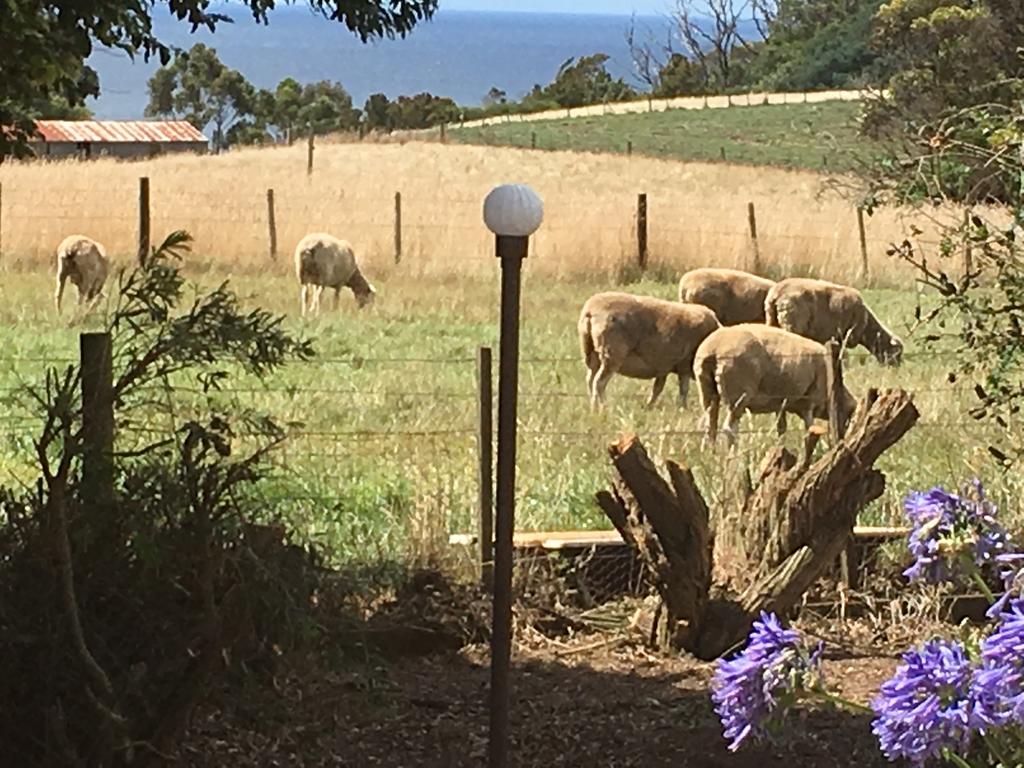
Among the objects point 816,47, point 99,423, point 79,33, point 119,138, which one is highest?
point 816,47

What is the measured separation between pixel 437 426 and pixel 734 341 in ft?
6.13

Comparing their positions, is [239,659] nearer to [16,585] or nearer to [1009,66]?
[16,585]

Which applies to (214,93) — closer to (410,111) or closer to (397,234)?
(410,111)

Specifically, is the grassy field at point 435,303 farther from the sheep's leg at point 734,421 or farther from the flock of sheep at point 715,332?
the flock of sheep at point 715,332

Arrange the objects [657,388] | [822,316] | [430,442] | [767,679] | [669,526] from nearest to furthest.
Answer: [767,679] < [669,526] < [430,442] < [657,388] < [822,316]

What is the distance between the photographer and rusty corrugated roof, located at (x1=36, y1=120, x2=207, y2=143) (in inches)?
2926

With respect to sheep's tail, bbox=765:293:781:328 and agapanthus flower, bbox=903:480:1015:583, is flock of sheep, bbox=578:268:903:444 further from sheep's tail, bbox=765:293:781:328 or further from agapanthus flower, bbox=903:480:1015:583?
agapanthus flower, bbox=903:480:1015:583

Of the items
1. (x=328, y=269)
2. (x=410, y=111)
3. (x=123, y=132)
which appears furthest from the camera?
(x=410, y=111)

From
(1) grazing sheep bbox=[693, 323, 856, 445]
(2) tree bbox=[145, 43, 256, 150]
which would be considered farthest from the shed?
(1) grazing sheep bbox=[693, 323, 856, 445]

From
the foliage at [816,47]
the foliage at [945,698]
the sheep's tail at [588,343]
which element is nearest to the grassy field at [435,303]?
the sheep's tail at [588,343]

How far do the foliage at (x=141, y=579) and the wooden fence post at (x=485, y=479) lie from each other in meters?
2.40

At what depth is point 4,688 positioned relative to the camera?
4562 millimetres

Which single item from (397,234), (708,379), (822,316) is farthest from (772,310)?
(397,234)

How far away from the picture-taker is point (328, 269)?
20062 mm
